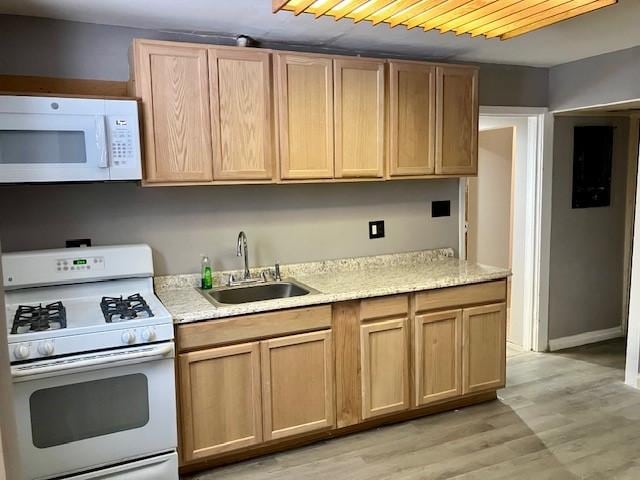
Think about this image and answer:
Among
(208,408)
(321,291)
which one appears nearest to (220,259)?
(321,291)

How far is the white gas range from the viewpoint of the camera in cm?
211

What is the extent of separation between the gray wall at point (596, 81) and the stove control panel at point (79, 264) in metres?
3.42

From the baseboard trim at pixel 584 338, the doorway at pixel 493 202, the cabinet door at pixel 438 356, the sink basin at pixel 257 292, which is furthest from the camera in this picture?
the doorway at pixel 493 202

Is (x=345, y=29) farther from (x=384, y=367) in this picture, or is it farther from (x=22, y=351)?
(x=22, y=351)

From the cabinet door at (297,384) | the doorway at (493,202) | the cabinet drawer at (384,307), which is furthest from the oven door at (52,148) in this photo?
the doorway at (493,202)

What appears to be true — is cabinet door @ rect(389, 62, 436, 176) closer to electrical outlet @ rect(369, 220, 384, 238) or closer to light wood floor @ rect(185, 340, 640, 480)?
electrical outlet @ rect(369, 220, 384, 238)

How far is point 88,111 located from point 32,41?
0.60m

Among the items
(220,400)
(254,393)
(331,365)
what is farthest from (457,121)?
(220,400)

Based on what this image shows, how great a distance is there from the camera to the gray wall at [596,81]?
3496 millimetres

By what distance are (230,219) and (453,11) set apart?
1.63 meters

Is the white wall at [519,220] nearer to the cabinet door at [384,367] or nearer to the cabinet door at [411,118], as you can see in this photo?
the cabinet door at [411,118]

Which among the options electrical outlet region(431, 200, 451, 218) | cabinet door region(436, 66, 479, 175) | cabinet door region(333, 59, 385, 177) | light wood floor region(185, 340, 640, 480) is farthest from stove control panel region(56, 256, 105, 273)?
electrical outlet region(431, 200, 451, 218)

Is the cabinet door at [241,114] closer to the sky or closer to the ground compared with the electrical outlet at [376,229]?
closer to the sky

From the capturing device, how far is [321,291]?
9.34 feet
